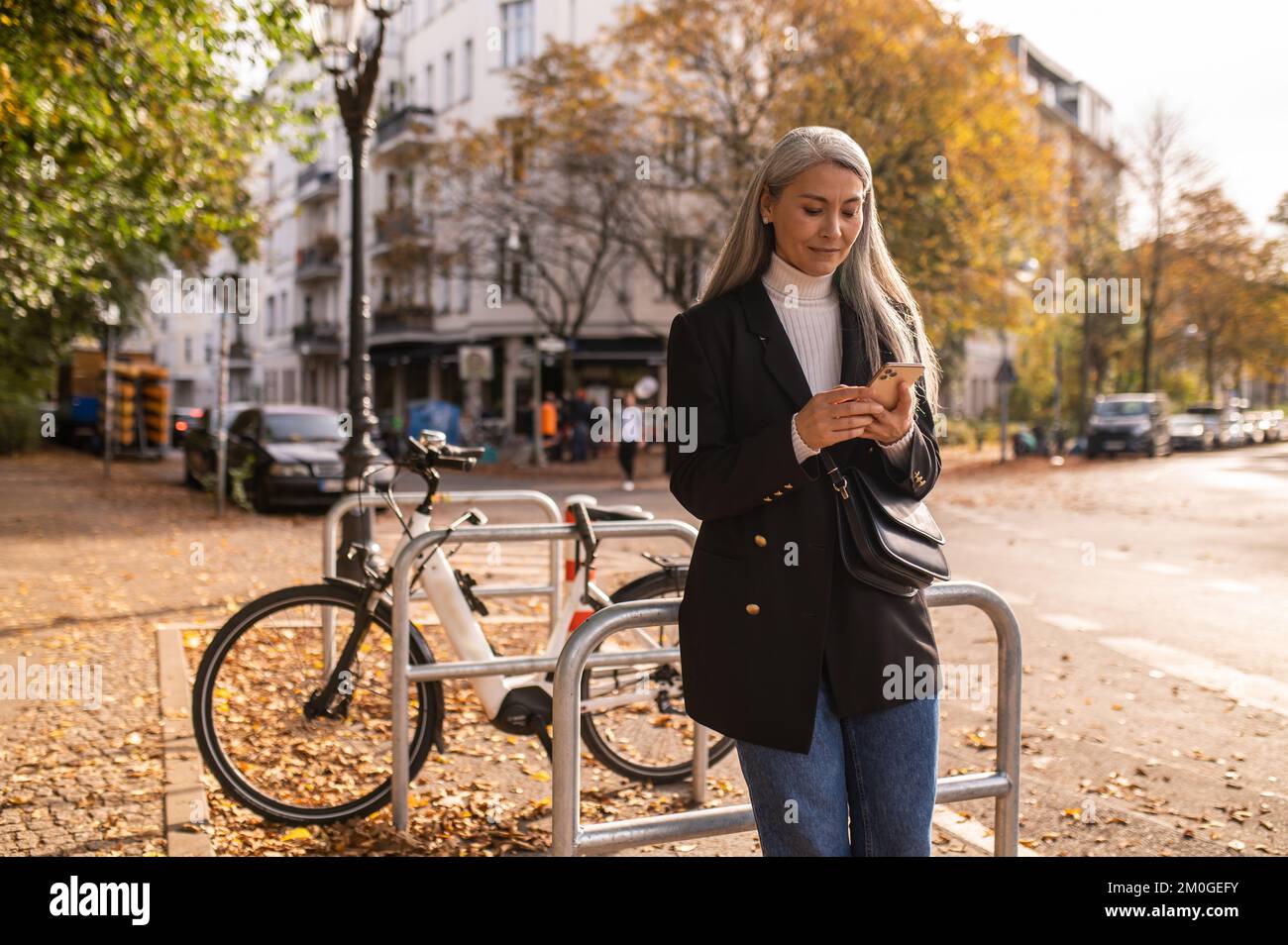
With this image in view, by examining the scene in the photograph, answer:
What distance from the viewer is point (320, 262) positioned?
5600 cm

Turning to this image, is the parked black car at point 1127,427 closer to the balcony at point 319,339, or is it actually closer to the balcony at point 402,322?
the balcony at point 402,322

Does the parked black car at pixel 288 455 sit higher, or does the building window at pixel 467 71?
the building window at pixel 467 71

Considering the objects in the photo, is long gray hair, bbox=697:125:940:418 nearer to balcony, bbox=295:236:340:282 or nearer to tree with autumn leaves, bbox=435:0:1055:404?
tree with autumn leaves, bbox=435:0:1055:404

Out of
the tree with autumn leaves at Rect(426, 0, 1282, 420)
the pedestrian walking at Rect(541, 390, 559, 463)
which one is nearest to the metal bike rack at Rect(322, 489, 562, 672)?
the tree with autumn leaves at Rect(426, 0, 1282, 420)

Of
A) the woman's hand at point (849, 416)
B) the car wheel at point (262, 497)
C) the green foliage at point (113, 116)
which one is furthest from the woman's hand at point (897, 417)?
the car wheel at point (262, 497)

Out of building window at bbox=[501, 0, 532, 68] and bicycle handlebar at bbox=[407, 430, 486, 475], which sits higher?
building window at bbox=[501, 0, 532, 68]

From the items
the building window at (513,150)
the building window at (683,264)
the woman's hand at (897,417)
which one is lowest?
the woman's hand at (897,417)

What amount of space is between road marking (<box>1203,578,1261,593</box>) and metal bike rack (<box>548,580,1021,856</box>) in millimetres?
8640

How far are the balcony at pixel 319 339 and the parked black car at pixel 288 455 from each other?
121 ft

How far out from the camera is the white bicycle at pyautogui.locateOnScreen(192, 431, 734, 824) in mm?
4414

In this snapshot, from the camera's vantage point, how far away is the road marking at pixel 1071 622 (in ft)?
28.9

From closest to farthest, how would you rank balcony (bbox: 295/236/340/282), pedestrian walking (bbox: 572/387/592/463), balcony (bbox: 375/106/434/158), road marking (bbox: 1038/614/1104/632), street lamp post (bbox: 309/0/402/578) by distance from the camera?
road marking (bbox: 1038/614/1104/632) < street lamp post (bbox: 309/0/402/578) < pedestrian walking (bbox: 572/387/592/463) < balcony (bbox: 375/106/434/158) < balcony (bbox: 295/236/340/282)

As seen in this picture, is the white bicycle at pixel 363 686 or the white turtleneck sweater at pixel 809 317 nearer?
the white turtleneck sweater at pixel 809 317
